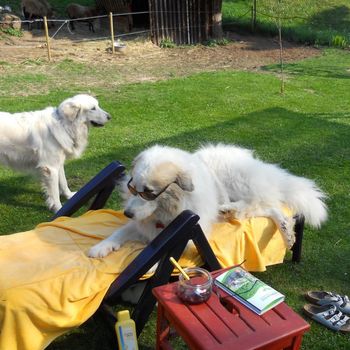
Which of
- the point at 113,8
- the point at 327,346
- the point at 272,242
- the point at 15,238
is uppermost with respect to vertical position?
the point at 113,8

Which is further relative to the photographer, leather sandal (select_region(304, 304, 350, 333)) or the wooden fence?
the wooden fence

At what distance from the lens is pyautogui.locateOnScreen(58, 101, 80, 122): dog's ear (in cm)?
520

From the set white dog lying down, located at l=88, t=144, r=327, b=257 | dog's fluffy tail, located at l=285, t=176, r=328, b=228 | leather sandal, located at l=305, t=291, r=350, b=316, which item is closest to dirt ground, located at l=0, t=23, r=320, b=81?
white dog lying down, located at l=88, t=144, r=327, b=257

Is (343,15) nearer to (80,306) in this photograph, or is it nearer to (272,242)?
(272,242)

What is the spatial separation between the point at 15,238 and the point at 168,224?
129 cm

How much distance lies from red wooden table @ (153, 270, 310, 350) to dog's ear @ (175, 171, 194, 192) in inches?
29.8

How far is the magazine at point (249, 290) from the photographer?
2559 mm

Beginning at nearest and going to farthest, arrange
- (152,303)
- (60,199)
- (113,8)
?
(152,303)
(60,199)
(113,8)

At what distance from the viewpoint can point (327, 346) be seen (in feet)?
10.7

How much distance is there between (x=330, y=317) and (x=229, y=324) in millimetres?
1388

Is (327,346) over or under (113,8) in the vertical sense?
under

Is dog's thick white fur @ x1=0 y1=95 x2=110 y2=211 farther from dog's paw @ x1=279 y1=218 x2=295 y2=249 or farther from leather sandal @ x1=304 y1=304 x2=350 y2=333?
leather sandal @ x1=304 y1=304 x2=350 y2=333

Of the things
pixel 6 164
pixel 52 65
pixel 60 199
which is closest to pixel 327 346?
pixel 60 199

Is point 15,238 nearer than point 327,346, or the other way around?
point 327,346
